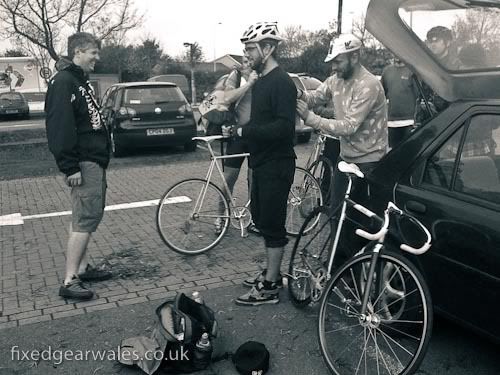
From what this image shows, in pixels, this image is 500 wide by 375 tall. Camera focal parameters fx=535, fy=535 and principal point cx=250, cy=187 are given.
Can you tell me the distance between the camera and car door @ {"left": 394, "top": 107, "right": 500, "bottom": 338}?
2752 millimetres

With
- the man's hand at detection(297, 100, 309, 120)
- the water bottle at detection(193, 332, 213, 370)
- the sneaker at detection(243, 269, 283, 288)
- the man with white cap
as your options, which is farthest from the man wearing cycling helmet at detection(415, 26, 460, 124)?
the water bottle at detection(193, 332, 213, 370)

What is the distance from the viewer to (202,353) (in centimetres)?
321

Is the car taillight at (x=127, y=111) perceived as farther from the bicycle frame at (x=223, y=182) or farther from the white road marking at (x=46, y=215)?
the bicycle frame at (x=223, y=182)

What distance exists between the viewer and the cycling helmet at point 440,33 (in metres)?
3.48

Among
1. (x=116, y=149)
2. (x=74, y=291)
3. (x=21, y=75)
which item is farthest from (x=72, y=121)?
(x=21, y=75)

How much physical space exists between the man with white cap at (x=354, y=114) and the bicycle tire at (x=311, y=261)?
0.26m

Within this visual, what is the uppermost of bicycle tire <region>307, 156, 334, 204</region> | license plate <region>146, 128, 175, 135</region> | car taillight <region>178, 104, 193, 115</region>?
car taillight <region>178, 104, 193, 115</region>

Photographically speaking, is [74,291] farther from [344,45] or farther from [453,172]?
[453,172]

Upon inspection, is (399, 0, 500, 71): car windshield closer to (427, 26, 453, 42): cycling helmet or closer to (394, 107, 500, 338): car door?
(427, 26, 453, 42): cycling helmet

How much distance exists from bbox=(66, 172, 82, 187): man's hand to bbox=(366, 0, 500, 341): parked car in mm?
2181

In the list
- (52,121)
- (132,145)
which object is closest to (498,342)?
(52,121)

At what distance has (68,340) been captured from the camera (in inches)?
144

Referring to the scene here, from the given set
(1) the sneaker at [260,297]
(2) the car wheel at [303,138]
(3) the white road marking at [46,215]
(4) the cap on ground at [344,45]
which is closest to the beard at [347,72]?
(4) the cap on ground at [344,45]

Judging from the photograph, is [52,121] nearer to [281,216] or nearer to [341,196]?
[281,216]
